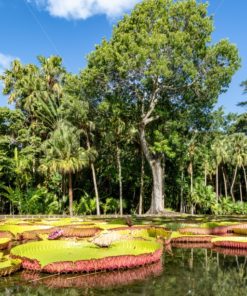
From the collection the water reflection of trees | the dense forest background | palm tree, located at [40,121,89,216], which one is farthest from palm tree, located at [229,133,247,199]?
the water reflection of trees

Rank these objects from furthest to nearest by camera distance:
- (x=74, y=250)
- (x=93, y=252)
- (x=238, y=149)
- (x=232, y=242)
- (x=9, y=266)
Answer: (x=238, y=149) < (x=232, y=242) < (x=74, y=250) < (x=93, y=252) < (x=9, y=266)

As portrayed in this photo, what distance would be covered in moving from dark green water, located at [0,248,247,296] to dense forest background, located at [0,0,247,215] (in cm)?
2122

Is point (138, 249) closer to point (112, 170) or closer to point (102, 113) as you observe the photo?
point (102, 113)

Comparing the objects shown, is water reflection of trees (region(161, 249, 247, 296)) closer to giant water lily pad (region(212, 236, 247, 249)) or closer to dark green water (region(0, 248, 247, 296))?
dark green water (region(0, 248, 247, 296))

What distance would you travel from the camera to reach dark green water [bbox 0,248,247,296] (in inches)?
230

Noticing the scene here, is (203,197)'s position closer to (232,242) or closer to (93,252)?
(232,242)

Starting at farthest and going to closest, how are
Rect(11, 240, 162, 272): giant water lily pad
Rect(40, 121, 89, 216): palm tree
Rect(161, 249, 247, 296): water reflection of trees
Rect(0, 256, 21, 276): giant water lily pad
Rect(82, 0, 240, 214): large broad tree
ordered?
1. Rect(40, 121, 89, 216): palm tree
2. Rect(82, 0, 240, 214): large broad tree
3. Rect(11, 240, 162, 272): giant water lily pad
4. Rect(0, 256, 21, 276): giant water lily pad
5. Rect(161, 249, 247, 296): water reflection of trees

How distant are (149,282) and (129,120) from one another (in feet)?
92.0

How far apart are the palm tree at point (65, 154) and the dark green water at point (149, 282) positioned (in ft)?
85.1

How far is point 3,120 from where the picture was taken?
41.3 metres

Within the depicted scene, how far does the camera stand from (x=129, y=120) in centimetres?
3416

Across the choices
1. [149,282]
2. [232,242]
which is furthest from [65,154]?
[149,282]

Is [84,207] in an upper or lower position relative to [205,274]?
upper

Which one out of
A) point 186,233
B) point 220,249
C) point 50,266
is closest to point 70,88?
point 186,233
